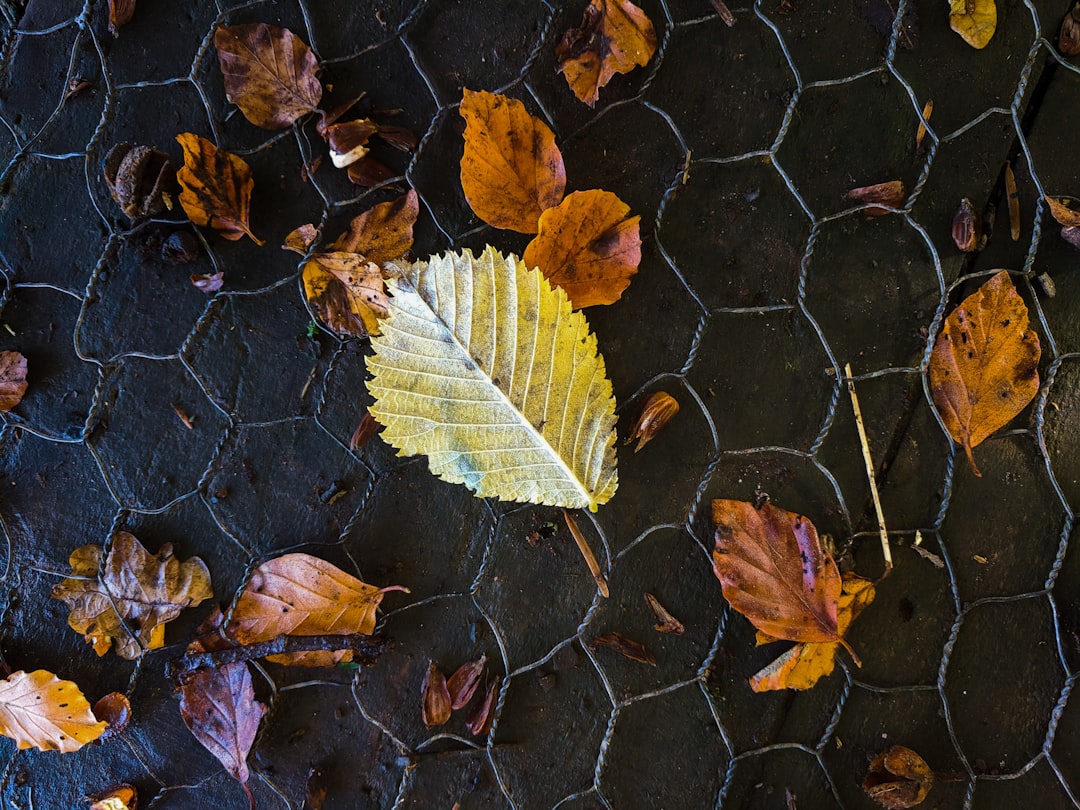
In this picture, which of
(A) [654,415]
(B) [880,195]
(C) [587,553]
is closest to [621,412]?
(A) [654,415]

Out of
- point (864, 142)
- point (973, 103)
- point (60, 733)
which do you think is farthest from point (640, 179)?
point (60, 733)

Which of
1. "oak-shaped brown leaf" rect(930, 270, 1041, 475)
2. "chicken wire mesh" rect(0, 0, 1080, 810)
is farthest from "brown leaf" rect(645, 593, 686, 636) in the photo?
"oak-shaped brown leaf" rect(930, 270, 1041, 475)

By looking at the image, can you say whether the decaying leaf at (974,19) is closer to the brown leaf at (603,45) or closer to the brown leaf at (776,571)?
the brown leaf at (603,45)

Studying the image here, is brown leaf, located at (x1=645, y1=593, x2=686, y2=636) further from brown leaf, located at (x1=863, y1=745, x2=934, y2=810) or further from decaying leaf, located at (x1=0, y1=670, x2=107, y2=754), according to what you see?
decaying leaf, located at (x1=0, y1=670, x2=107, y2=754)

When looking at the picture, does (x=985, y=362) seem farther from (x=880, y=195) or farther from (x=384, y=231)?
(x=384, y=231)

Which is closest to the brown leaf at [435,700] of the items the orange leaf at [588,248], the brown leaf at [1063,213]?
the orange leaf at [588,248]
